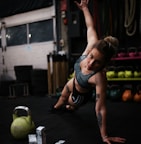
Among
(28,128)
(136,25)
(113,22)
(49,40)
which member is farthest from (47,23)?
(28,128)

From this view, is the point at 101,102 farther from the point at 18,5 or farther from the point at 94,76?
the point at 18,5

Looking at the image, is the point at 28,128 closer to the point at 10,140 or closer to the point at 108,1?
the point at 10,140

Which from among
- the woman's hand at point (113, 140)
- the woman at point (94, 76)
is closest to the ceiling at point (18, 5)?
the woman at point (94, 76)

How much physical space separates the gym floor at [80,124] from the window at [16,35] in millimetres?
2774

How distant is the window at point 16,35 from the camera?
6086 mm

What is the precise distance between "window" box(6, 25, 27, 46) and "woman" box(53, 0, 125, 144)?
357 centimetres

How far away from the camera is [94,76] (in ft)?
7.22

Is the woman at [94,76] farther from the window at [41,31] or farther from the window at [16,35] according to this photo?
the window at [16,35]

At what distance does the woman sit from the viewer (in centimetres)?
197

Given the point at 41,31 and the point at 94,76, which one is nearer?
the point at 94,76

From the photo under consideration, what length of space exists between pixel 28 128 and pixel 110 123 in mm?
959

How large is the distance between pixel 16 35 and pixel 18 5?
2.48ft

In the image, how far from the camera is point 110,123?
8.77 feet

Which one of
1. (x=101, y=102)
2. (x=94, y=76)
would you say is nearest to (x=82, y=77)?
(x=94, y=76)
